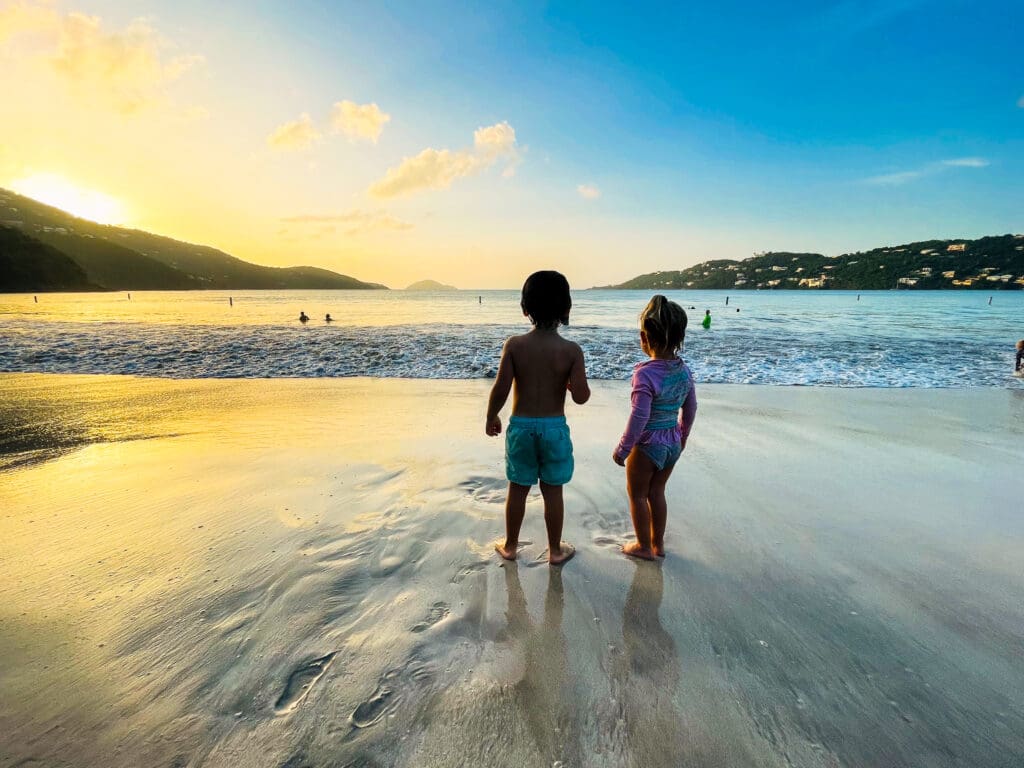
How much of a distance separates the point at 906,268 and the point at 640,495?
180 metres

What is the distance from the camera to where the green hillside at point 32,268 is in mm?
107312

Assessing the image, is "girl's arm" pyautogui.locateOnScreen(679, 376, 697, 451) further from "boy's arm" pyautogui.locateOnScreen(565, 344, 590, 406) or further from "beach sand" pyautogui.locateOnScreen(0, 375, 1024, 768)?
"beach sand" pyautogui.locateOnScreen(0, 375, 1024, 768)

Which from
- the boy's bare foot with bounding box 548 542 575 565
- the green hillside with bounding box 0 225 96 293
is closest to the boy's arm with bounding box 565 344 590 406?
the boy's bare foot with bounding box 548 542 575 565

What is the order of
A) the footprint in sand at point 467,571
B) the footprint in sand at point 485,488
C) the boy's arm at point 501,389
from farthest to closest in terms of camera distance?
the footprint in sand at point 485,488, the boy's arm at point 501,389, the footprint in sand at point 467,571

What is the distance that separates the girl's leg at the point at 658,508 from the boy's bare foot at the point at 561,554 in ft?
2.03

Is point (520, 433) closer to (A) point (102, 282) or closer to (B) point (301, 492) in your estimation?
(B) point (301, 492)

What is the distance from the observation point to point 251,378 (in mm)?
10898

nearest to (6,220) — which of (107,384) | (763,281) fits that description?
(107,384)

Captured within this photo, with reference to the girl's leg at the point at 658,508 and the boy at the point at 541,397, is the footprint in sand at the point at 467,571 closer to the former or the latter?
the boy at the point at 541,397

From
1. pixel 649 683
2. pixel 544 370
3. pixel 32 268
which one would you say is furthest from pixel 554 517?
pixel 32 268

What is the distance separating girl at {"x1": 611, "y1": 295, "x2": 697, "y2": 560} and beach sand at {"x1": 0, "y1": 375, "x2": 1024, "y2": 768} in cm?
32

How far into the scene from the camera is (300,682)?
2053 mm

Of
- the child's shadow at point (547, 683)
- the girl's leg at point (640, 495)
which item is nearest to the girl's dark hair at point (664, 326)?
the girl's leg at point (640, 495)

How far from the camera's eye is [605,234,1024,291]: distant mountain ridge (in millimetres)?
124750
